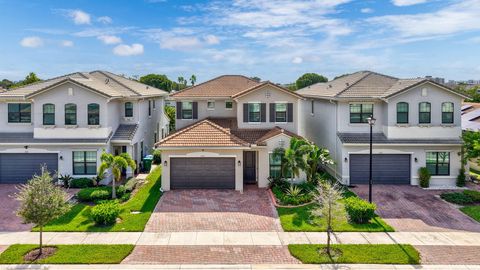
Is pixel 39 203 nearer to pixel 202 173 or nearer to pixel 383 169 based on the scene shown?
pixel 202 173

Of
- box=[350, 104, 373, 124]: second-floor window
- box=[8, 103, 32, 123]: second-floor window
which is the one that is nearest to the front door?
box=[350, 104, 373, 124]: second-floor window

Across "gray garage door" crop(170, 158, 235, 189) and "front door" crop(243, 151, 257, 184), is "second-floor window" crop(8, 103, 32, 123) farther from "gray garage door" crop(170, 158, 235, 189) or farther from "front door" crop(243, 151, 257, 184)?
"front door" crop(243, 151, 257, 184)

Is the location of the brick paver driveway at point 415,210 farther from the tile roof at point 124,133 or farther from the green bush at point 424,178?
the tile roof at point 124,133

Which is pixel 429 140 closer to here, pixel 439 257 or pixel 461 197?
pixel 461 197

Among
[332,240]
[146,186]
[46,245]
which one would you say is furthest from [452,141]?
[46,245]

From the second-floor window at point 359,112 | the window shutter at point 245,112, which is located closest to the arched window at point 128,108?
the window shutter at point 245,112

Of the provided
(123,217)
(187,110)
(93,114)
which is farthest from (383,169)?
(93,114)
